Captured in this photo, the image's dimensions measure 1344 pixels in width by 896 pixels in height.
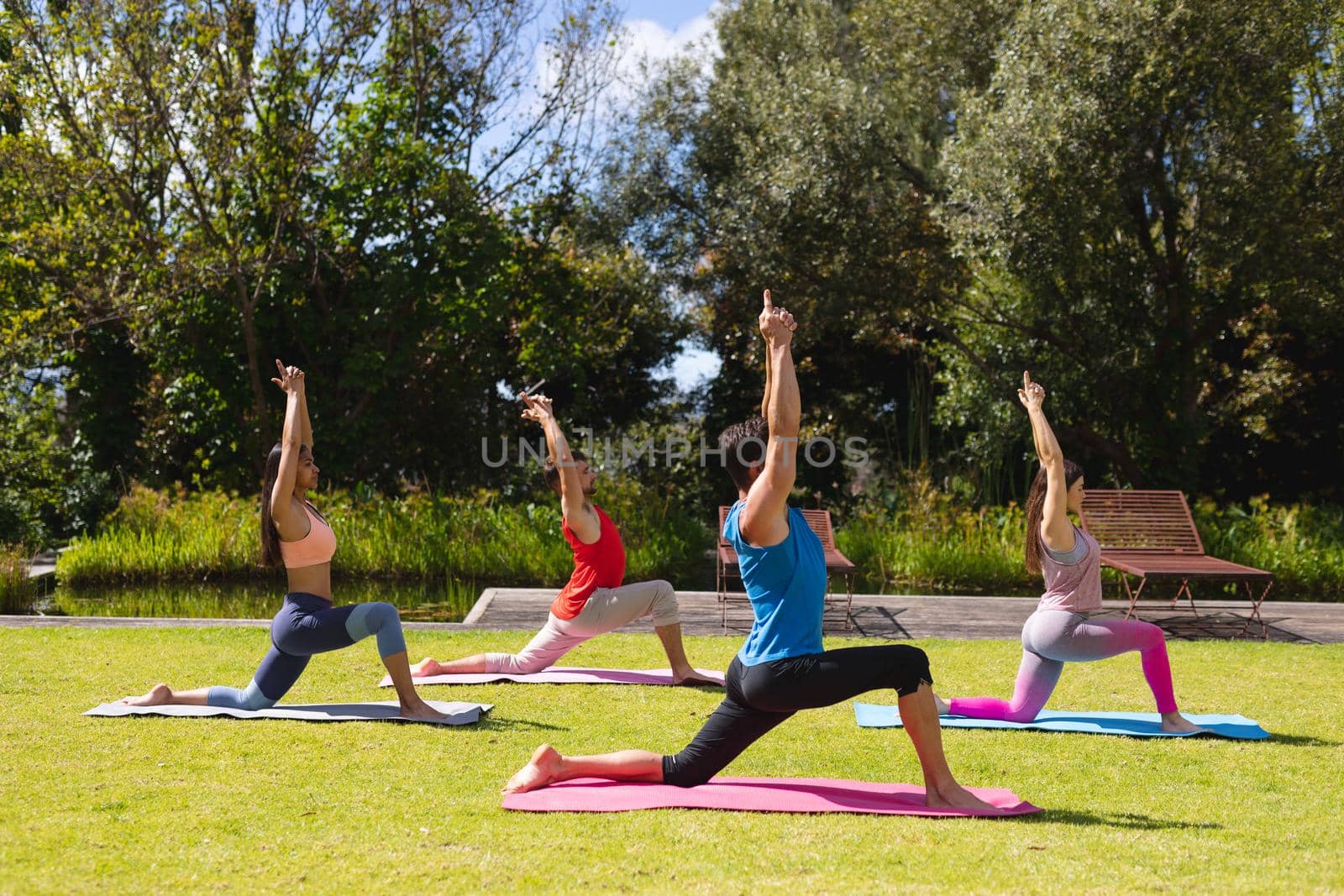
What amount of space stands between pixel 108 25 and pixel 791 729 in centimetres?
1207

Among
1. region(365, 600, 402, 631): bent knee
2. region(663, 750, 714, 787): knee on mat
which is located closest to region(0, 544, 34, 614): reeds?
region(365, 600, 402, 631): bent knee

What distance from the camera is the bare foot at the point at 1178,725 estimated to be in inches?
230

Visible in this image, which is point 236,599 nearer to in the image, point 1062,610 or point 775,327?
point 1062,610

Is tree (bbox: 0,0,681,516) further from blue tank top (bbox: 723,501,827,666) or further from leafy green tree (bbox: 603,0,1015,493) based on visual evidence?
blue tank top (bbox: 723,501,827,666)

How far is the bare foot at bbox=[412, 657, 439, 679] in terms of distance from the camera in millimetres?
7086

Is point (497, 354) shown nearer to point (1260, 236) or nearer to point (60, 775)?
point (1260, 236)

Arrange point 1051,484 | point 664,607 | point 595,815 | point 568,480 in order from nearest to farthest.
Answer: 1. point 595,815
2. point 1051,484
3. point 568,480
4. point 664,607

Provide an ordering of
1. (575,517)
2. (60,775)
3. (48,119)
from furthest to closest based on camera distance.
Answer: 1. (48,119)
2. (575,517)
3. (60,775)

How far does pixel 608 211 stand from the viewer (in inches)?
681

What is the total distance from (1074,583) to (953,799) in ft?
5.52

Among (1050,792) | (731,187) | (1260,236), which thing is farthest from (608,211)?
(1050,792)

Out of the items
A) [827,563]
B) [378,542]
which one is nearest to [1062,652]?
[827,563]

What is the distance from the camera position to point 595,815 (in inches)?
172

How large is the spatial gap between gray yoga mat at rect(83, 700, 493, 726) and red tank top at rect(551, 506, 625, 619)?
3.19ft
